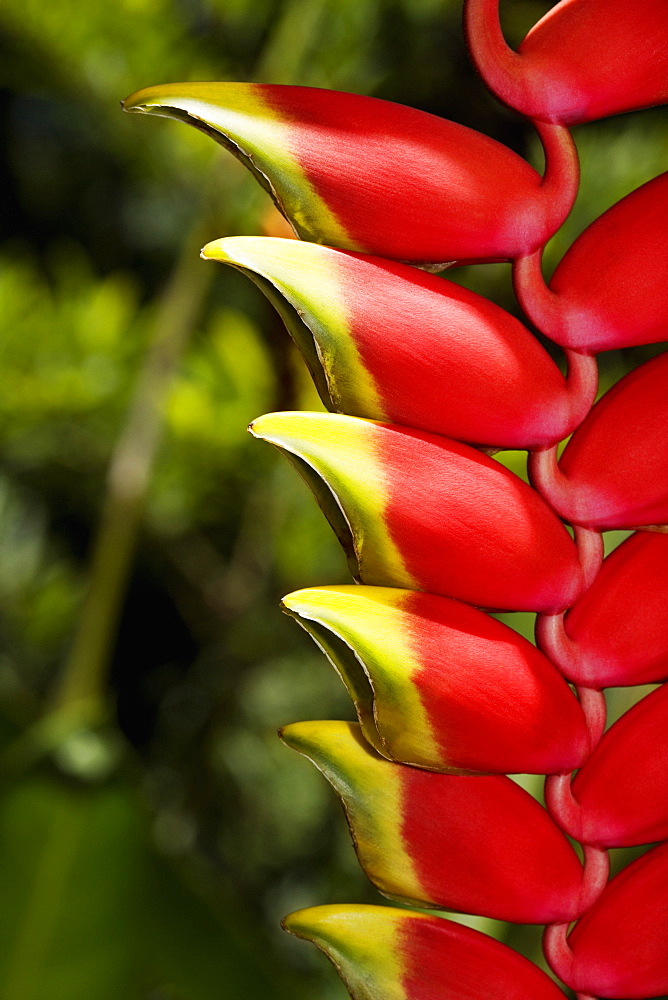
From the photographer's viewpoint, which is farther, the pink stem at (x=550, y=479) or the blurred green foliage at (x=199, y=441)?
the blurred green foliage at (x=199, y=441)

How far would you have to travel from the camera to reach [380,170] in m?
0.17

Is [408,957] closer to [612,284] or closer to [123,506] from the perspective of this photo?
[612,284]

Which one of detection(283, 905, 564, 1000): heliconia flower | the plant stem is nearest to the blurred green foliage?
the plant stem

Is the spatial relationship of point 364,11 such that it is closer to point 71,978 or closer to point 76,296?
point 76,296

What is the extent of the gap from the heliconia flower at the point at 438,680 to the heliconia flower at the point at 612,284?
6 centimetres

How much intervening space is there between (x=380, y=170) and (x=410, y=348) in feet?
0.10

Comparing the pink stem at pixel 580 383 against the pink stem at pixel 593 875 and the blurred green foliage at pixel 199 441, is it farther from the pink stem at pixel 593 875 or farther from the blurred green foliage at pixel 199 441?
the blurred green foliage at pixel 199 441

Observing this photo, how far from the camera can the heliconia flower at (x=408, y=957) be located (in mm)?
187

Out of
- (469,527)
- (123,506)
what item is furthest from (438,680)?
(123,506)

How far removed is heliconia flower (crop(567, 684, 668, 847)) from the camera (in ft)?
0.61

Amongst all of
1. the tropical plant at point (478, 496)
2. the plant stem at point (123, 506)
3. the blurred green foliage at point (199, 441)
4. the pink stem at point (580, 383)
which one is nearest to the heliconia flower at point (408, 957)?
the tropical plant at point (478, 496)

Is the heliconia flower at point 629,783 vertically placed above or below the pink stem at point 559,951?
above

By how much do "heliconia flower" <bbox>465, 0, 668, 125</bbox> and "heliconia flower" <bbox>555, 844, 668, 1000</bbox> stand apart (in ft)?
0.47

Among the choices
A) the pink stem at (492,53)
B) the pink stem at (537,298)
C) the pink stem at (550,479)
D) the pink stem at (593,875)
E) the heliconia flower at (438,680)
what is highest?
the pink stem at (492,53)
